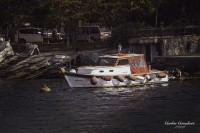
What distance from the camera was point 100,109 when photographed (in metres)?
43.4

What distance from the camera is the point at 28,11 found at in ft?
266

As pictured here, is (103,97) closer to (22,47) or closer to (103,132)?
(103,132)

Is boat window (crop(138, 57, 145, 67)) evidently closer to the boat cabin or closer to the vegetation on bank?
the boat cabin

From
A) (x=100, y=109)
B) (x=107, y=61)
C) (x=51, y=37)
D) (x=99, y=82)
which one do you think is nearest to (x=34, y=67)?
(x=107, y=61)

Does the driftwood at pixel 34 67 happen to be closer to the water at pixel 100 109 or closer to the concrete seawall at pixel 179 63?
the water at pixel 100 109

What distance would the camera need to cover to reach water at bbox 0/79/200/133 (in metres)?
36.8

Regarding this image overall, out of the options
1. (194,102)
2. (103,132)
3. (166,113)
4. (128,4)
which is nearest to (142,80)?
(194,102)

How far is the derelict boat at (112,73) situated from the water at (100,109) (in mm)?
635

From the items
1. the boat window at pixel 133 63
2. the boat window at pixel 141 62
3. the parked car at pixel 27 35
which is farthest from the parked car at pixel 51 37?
the boat window at pixel 133 63

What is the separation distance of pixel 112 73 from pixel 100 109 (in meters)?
10.5

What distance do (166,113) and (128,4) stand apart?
40.8 m

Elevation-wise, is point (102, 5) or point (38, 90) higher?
point (102, 5)

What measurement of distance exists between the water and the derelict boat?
64 centimetres

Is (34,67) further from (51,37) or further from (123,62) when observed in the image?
(51,37)
